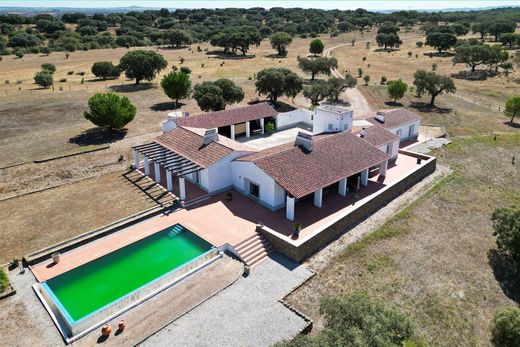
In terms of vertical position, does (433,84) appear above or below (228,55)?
A: below

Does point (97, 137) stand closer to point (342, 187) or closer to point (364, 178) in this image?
point (342, 187)

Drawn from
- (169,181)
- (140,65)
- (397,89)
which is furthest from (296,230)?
(140,65)

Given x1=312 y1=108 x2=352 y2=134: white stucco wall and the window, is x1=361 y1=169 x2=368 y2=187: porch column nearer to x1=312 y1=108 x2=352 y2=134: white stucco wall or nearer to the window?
x1=312 y1=108 x2=352 y2=134: white stucco wall

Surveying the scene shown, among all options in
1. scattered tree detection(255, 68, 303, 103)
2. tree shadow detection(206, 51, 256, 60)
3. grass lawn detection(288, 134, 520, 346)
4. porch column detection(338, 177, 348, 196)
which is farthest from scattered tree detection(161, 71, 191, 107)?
tree shadow detection(206, 51, 256, 60)

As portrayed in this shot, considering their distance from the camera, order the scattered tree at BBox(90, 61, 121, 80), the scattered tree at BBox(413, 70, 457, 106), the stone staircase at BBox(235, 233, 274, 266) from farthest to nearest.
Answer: the scattered tree at BBox(90, 61, 121, 80) → the scattered tree at BBox(413, 70, 457, 106) → the stone staircase at BBox(235, 233, 274, 266)

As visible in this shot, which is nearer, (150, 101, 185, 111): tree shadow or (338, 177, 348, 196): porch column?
Answer: (338, 177, 348, 196): porch column

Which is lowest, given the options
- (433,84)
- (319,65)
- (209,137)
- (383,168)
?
(383,168)
